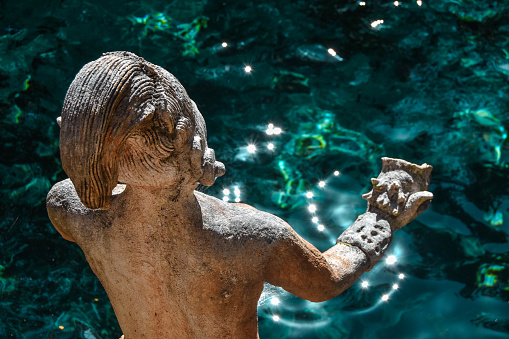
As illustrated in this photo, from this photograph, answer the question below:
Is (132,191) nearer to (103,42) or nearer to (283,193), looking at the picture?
(283,193)

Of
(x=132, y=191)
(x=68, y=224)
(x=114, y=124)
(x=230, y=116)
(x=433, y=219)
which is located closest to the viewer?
(x=114, y=124)

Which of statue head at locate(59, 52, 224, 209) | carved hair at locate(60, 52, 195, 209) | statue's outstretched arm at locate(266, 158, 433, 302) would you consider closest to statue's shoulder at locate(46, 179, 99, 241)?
statue head at locate(59, 52, 224, 209)

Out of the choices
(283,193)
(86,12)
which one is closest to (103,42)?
(86,12)

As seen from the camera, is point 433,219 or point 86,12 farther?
point 86,12

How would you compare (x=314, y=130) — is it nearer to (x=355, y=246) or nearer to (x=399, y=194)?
(x=399, y=194)

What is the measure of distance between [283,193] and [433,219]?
4.44 ft

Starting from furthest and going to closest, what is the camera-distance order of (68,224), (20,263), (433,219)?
1. (433,219)
2. (20,263)
3. (68,224)

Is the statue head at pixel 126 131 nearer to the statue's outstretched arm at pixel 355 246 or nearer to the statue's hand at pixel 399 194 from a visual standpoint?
the statue's outstretched arm at pixel 355 246

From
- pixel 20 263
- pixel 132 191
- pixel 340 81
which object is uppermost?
pixel 132 191

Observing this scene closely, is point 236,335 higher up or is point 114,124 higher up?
point 114,124

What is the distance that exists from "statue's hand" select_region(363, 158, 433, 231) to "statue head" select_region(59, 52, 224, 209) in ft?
4.80

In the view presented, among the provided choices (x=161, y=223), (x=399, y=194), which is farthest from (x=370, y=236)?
(x=161, y=223)

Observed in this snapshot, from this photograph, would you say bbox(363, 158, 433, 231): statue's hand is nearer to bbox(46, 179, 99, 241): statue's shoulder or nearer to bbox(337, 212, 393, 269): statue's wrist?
bbox(337, 212, 393, 269): statue's wrist

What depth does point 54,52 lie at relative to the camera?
6352 mm
